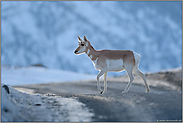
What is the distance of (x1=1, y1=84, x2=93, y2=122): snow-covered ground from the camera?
16.5 feet

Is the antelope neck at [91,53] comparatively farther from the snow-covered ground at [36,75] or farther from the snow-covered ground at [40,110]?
the snow-covered ground at [36,75]

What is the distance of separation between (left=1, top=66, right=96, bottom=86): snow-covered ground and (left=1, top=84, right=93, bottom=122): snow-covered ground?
9.34 m

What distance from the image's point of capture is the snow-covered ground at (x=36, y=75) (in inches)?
625

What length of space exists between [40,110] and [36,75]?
11941mm

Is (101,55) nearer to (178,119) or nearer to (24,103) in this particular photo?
(24,103)

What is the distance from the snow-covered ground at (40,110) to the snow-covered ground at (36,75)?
9336 millimetres

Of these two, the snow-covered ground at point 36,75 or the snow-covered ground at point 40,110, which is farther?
the snow-covered ground at point 36,75

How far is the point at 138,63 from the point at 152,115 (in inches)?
148

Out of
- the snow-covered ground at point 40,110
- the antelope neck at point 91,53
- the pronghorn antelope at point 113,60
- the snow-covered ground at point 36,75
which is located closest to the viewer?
the snow-covered ground at point 40,110

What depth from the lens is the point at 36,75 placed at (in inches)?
678

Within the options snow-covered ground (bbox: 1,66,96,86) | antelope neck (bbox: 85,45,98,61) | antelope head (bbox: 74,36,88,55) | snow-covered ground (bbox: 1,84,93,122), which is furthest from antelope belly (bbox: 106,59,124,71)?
snow-covered ground (bbox: 1,66,96,86)

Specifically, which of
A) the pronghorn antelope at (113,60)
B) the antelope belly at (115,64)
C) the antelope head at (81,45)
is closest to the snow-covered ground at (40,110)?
the pronghorn antelope at (113,60)

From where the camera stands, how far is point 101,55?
8.23 m

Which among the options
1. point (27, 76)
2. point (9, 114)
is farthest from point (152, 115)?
point (27, 76)
